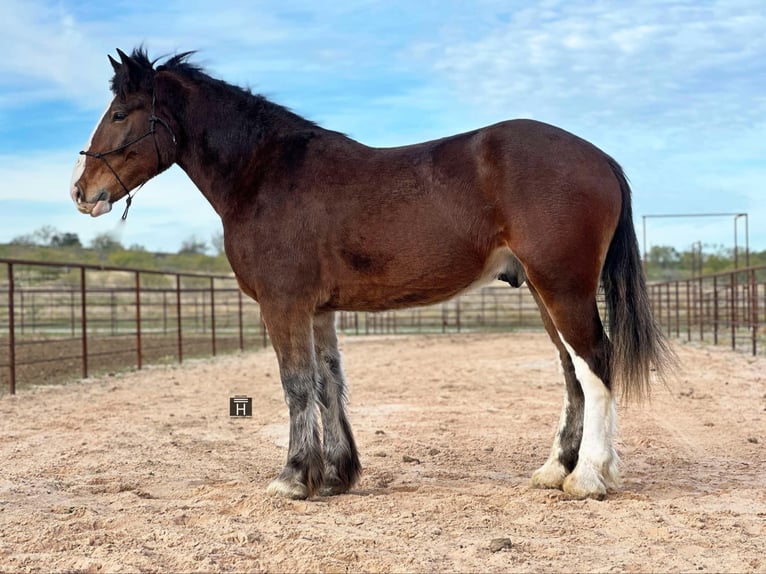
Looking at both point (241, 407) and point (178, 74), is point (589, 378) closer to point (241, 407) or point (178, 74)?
point (178, 74)

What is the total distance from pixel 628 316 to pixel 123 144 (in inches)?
115

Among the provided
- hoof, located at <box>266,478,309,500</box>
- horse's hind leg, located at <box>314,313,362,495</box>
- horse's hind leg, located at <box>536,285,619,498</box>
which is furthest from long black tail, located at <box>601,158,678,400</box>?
hoof, located at <box>266,478,309,500</box>

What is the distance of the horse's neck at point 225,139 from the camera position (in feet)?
13.8

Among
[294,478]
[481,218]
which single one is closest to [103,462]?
[294,478]

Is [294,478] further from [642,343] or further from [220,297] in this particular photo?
[220,297]

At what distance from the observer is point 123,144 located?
13.8 ft

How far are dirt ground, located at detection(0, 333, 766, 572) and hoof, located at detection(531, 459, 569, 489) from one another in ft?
0.55

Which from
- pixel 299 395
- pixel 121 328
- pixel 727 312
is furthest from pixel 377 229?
pixel 121 328

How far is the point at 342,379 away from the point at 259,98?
1.70 metres

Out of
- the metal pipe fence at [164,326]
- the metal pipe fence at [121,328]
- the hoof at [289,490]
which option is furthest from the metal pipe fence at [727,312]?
the hoof at [289,490]

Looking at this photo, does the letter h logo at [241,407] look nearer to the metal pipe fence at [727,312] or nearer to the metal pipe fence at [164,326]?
the metal pipe fence at [164,326]

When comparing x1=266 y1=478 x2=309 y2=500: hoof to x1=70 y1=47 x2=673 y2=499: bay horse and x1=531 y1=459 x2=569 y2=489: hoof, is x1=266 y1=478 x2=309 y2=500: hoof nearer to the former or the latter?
x1=70 y1=47 x2=673 y2=499: bay horse

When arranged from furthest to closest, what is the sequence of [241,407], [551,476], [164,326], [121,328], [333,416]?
[121,328] → [164,326] → [241,407] → [333,416] → [551,476]

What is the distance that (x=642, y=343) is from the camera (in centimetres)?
380
